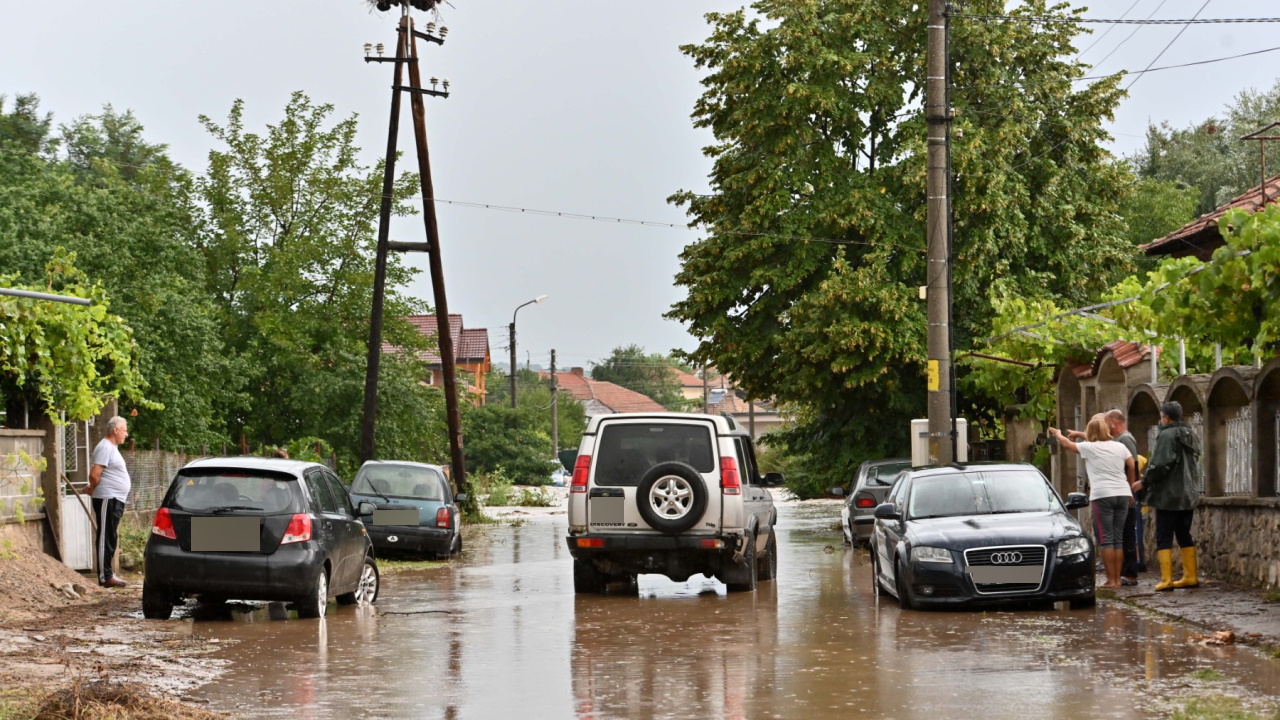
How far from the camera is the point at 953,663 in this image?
10.7 metres

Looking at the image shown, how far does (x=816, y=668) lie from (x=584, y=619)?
14.4 feet

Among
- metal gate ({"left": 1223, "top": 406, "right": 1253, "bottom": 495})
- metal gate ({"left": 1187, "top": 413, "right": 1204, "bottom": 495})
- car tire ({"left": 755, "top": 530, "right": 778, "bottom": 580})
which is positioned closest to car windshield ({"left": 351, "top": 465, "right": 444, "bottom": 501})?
car tire ({"left": 755, "top": 530, "right": 778, "bottom": 580})

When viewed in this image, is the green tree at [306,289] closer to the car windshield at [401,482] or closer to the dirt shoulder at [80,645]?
the car windshield at [401,482]

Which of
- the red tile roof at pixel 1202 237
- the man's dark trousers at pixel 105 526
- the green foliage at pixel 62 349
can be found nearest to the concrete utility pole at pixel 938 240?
the red tile roof at pixel 1202 237

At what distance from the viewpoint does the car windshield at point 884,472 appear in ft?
86.2

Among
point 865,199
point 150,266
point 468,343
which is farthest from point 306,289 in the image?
point 468,343

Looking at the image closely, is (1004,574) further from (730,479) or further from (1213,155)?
(1213,155)

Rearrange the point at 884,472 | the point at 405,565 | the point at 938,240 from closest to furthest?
the point at 938,240 < the point at 405,565 < the point at 884,472

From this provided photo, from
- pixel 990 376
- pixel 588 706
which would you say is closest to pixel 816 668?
pixel 588 706

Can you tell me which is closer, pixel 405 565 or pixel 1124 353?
pixel 1124 353

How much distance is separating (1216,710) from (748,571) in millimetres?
9075

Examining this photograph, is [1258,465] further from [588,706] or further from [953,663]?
[588,706]

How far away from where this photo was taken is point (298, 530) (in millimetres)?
14109

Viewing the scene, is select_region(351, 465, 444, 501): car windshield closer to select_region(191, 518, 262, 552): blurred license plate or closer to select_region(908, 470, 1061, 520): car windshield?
select_region(191, 518, 262, 552): blurred license plate
